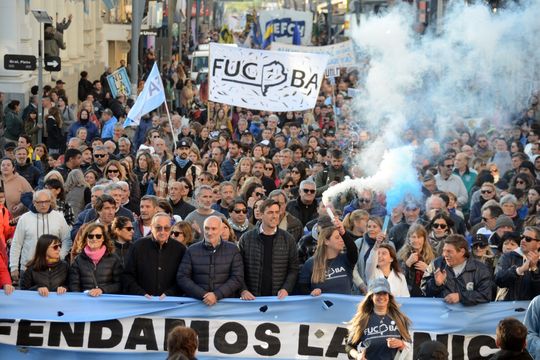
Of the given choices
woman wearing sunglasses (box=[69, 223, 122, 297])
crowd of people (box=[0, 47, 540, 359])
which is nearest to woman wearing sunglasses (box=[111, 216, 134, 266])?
crowd of people (box=[0, 47, 540, 359])

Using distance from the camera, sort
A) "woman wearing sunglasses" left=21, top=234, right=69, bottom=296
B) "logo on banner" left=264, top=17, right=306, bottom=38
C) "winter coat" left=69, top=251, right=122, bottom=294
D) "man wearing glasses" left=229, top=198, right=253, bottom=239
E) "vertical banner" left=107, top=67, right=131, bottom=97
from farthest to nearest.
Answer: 1. "logo on banner" left=264, top=17, right=306, bottom=38
2. "vertical banner" left=107, top=67, right=131, bottom=97
3. "man wearing glasses" left=229, top=198, right=253, bottom=239
4. "winter coat" left=69, top=251, right=122, bottom=294
5. "woman wearing sunglasses" left=21, top=234, right=69, bottom=296

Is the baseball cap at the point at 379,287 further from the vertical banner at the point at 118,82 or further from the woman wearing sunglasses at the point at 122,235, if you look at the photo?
the vertical banner at the point at 118,82

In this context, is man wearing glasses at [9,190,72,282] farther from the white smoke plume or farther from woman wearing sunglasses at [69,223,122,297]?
the white smoke plume

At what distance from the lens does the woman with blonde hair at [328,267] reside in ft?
39.6

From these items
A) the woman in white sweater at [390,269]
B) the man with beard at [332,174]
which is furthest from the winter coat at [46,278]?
the man with beard at [332,174]

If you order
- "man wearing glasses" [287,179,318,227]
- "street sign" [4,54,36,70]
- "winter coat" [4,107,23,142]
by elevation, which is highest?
"street sign" [4,54,36,70]

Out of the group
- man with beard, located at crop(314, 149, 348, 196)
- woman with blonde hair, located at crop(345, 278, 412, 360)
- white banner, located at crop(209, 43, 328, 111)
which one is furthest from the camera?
white banner, located at crop(209, 43, 328, 111)

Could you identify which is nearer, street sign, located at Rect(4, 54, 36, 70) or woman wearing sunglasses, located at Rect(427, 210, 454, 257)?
woman wearing sunglasses, located at Rect(427, 210, 454, 257)

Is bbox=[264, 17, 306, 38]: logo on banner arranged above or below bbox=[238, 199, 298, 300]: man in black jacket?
below

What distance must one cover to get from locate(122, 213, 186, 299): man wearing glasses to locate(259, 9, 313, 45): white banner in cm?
3509

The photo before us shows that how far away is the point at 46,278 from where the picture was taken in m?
11.9

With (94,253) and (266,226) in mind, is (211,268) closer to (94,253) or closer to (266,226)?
(266,226)

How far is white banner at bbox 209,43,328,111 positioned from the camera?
23.4 meters

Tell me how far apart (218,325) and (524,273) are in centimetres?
248
